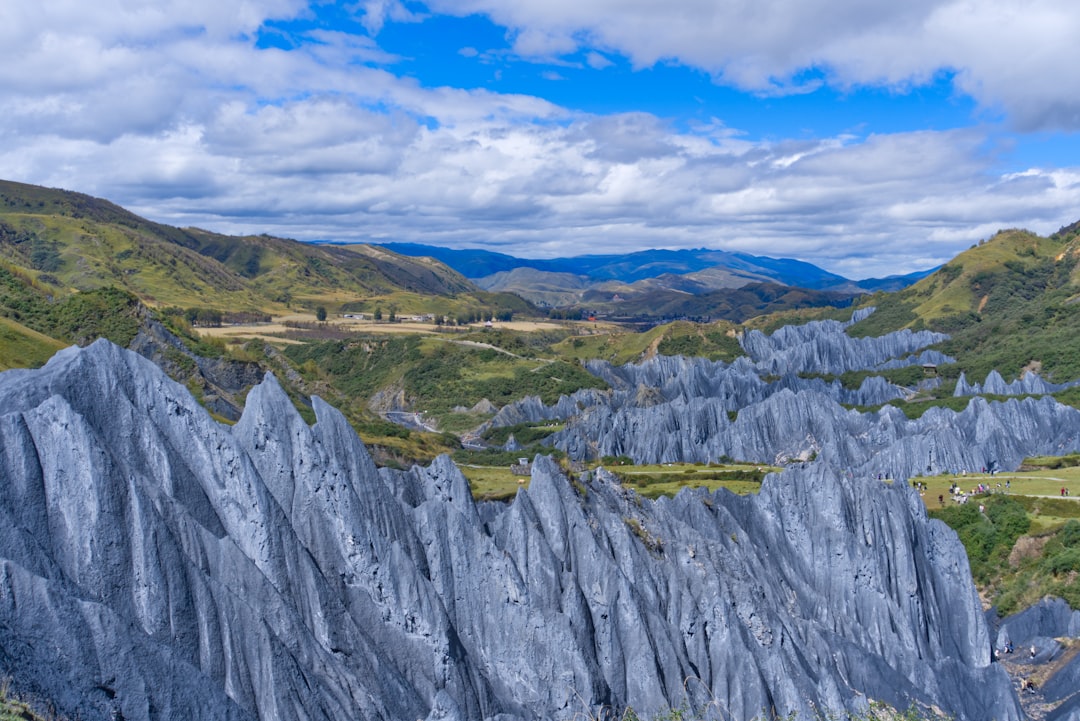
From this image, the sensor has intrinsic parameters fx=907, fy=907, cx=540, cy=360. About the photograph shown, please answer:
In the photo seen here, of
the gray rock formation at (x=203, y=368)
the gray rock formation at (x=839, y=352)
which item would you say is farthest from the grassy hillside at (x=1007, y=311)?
the gray rock formation at (x=203, y=368)

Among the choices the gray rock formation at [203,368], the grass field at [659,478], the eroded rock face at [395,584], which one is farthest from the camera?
the gray rock formation at [203,368]

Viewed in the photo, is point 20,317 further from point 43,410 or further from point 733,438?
point 733,438

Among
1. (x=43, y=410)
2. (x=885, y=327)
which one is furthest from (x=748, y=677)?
(x=885, y=327)

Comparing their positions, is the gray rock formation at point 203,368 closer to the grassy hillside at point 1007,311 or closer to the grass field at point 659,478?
the grass field at point 659,478

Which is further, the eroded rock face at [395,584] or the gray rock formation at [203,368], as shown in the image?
the gray rock formation at [203,368]

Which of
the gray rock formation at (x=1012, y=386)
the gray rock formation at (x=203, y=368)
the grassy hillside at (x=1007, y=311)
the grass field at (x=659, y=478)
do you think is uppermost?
the grassy hillside at (x=1007, y=311)

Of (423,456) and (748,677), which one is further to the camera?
(423,456)

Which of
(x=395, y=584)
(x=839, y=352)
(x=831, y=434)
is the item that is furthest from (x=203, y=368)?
(x=839, y=352)
